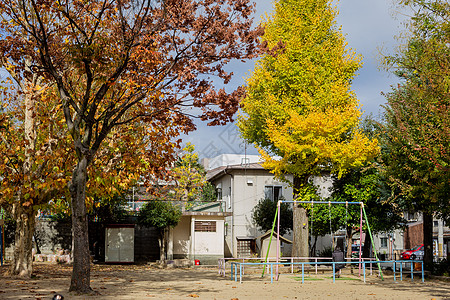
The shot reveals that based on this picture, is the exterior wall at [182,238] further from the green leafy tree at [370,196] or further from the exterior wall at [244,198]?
the green leafy tree at [370,196]

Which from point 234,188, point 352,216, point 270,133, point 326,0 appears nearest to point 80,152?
point 270,133

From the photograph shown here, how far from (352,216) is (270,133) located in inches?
340

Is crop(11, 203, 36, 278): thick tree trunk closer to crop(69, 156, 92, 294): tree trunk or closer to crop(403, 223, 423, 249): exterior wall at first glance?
crop(69, 156, 92, 294): tree trunk

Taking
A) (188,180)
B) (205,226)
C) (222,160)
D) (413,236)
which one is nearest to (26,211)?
(205,226)

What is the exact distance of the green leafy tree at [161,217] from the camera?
30.9 m

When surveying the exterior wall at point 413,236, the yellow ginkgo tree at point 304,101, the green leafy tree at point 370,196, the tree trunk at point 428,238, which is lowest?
the exterior wall at point 413,236

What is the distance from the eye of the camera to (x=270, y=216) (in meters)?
35.5

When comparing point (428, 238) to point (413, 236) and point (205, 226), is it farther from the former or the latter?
point (413, 236)

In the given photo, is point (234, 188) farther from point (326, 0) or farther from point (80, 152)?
point (80, 152)

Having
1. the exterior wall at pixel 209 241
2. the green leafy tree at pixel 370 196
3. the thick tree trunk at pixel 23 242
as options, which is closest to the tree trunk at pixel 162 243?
the exterior wall at pixel 209 241

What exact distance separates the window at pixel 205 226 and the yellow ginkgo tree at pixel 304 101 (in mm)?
9819

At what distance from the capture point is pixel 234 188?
37.3m

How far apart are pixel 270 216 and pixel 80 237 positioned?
23875 millimetres

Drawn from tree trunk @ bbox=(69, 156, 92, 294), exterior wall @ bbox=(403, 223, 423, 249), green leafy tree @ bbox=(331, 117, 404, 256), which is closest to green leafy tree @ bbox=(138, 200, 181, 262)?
green leafy tree @ bbox=(331, 117, 404, 256)
